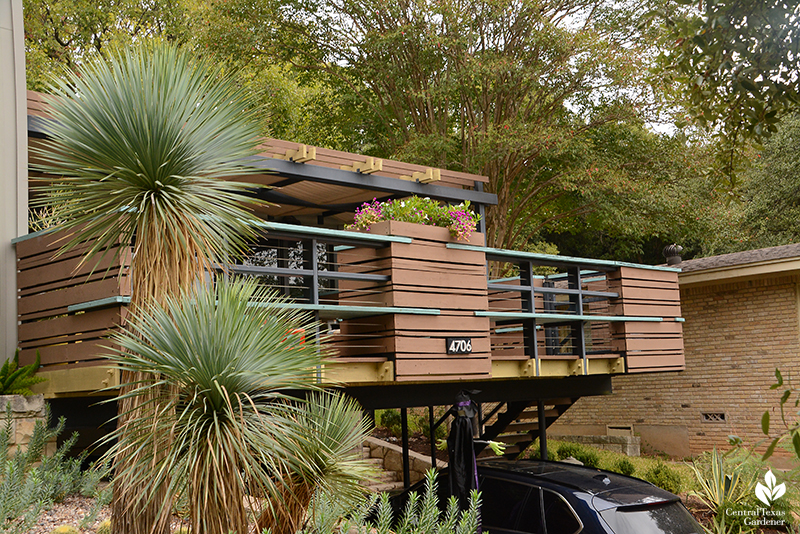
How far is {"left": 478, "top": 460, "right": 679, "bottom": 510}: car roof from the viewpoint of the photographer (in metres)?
5.90

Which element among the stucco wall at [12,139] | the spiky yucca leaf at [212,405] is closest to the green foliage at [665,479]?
the spiky yucca leaf at [212,405]

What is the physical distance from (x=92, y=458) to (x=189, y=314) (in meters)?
6.45

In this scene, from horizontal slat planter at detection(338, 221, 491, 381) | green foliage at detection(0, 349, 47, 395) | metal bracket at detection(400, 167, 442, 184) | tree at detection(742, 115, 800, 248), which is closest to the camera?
green foliage at detection(0, 349, 47, 395)

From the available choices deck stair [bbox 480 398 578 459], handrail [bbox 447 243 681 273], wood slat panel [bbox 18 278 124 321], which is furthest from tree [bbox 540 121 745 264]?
wood slat panel [bbox 18 278 124 321]

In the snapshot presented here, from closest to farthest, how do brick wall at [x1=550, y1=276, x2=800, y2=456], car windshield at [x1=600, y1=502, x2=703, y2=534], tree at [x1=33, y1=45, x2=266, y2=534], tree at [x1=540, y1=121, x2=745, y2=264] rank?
1. tree at [x1=33, y1=45, x2=266, y2=534]
2. car windshield at [x1=600, y1=502, x2=703, y2=534]
3. brick wall at [x1=550, y1=276, x2=800, y2=456]
4. tree at [x1=540, y1=121, x2=745, y2=264]

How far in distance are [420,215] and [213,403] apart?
438cm

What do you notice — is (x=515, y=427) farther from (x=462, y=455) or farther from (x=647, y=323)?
(x=462, y=455)

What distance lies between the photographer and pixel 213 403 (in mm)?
4719

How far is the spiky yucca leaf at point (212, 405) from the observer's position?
4.51 meters

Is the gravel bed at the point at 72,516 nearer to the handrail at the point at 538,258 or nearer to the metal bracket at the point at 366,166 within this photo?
the handrail at the point at 538,258

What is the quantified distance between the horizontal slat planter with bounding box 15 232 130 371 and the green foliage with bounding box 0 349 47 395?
0.58 feet

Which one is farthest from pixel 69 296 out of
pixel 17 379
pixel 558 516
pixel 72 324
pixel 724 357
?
pixel 724 357

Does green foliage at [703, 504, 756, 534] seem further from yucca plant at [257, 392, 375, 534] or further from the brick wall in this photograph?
yucca plant at [257, 392, 375, 534]

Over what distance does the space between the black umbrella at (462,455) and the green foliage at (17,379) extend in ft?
13.5
